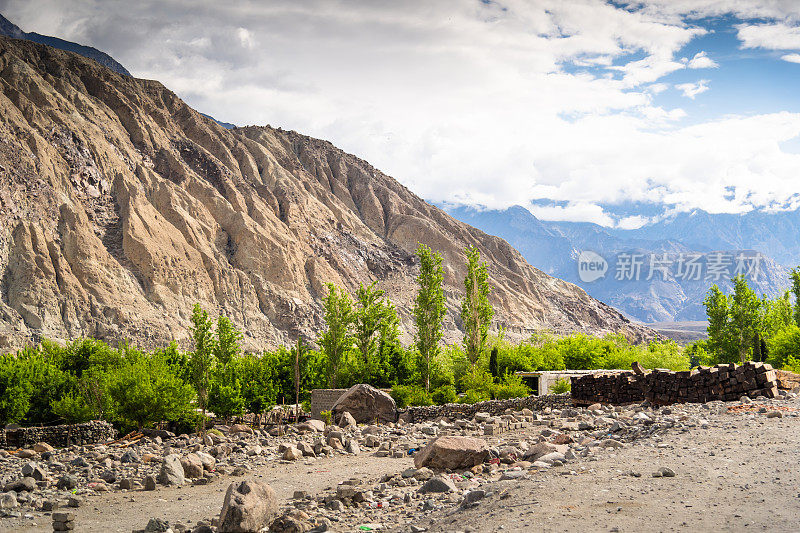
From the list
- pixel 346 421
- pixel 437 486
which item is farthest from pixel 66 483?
pixel 346 421

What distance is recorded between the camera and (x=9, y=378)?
27.1 metres

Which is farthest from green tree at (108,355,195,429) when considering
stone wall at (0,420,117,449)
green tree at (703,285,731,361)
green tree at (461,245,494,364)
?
green tree at (703,285,731,361)

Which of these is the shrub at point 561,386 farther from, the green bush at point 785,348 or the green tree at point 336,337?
the green bush at point 785,348

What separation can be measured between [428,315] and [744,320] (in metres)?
25.1

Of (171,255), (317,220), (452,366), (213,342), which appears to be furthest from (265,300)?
(213,342)

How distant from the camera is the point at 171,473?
589 inches

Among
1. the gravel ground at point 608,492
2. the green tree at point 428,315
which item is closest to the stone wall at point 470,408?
the green tree at point 428,315

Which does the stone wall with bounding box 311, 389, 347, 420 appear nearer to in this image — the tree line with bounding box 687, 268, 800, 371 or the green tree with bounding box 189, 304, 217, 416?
the green tree with bounding box 189, 304, 217, 416

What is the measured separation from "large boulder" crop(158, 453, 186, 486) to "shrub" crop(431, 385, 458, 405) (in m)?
15.5

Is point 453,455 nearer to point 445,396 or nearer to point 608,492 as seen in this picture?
point 608,492

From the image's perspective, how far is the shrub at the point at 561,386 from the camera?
3114 centimetres

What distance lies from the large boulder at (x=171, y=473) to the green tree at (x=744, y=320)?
40.1 meters

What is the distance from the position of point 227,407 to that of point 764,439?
20.8 meters

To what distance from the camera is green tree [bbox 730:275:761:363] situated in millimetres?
44584
